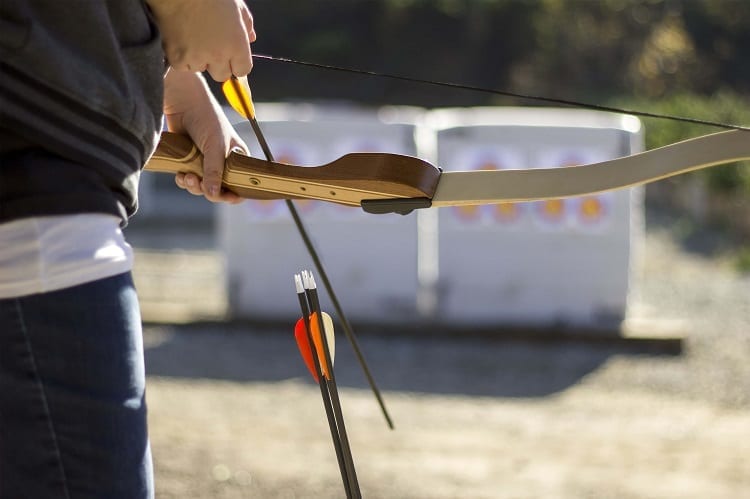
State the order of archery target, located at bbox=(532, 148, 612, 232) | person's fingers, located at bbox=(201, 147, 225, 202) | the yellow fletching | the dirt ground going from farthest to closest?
1. archery target, located at bbox=(532, 148, 612, 232)
2. the dirt ground
3. the yellow fletching
4. person's fingers, located at bbox=(201, 147, 225, 202)

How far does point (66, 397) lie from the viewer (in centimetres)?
119

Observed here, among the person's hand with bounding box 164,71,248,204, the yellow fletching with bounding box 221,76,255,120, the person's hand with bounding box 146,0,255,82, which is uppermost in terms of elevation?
the person's hand with bounding box 146,0,255,82

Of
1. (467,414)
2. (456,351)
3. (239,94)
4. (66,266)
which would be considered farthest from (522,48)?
(66,266)

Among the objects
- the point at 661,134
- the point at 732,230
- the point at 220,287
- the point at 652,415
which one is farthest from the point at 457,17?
the point at 652,415

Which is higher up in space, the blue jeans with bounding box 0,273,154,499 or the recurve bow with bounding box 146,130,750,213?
the recurve bow with bounding box 146,130,750,213

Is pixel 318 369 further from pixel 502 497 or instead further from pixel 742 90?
pixel 742 90

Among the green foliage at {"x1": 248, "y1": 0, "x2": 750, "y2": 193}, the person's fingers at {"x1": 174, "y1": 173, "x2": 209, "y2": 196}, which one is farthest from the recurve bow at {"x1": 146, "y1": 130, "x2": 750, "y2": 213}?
the green foliage at {"x1": 248, "y1": 0, "x2": 750, "y2": 193}

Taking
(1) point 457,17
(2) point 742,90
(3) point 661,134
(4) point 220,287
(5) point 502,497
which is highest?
(1) point 457,17

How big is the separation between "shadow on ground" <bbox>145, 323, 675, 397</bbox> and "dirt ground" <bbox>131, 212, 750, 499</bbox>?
0.05 feet

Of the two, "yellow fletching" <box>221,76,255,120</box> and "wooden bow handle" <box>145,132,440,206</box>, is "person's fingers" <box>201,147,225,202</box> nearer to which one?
"wooden bow handle" <box>145,132,440,206</box>

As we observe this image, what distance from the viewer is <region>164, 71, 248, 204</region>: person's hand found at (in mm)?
1658

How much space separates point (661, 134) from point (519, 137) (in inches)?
352

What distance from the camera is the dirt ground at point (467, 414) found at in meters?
4.11

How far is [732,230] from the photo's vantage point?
40.6 ft
